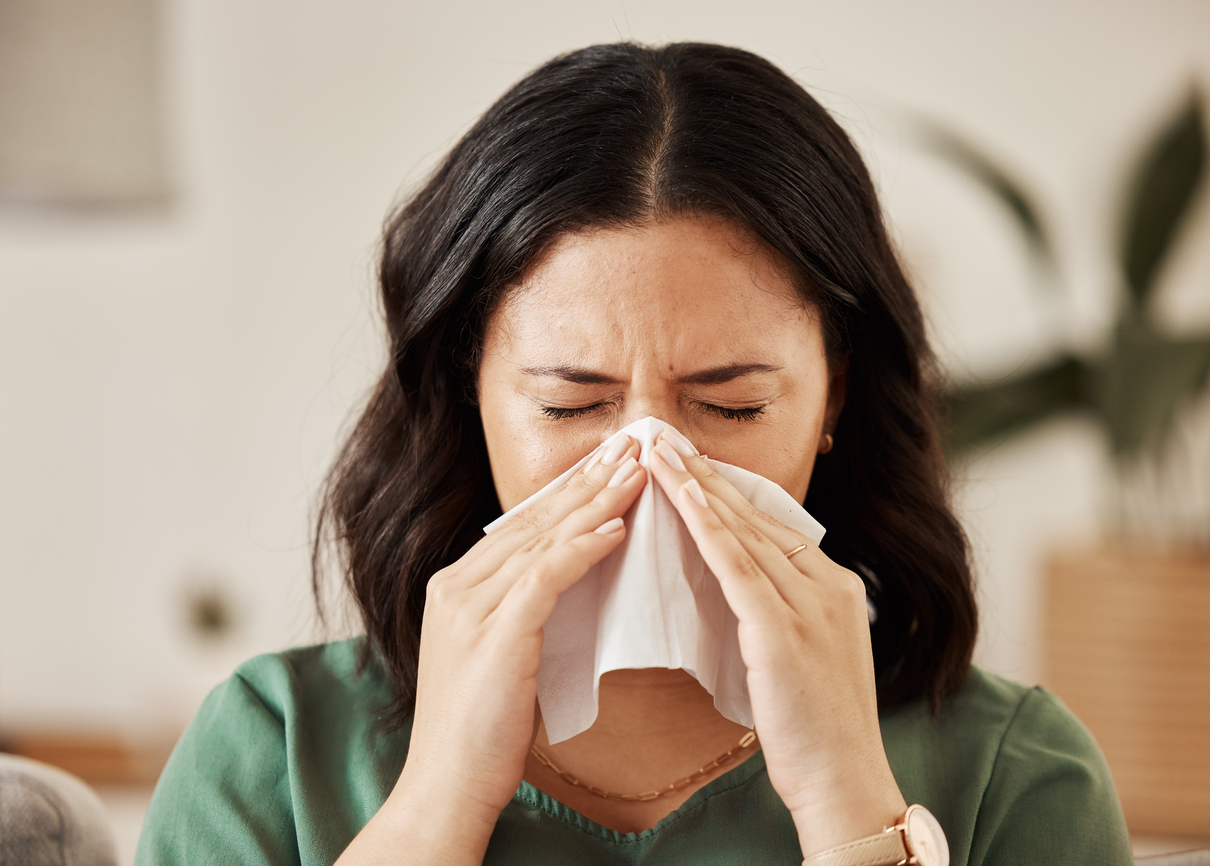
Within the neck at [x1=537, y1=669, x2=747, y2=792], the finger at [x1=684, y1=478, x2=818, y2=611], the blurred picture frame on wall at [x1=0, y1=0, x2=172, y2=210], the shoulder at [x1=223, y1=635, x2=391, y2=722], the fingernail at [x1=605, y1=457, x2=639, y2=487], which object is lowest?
the neck at [x1=537, y1=669, x2=747, y2=792]

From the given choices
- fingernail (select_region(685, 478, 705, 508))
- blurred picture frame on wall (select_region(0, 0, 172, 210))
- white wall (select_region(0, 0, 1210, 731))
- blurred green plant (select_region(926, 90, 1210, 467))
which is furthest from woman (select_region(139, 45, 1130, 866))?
blurred picture frame on wall (select_region(0, 0, 172, 210))

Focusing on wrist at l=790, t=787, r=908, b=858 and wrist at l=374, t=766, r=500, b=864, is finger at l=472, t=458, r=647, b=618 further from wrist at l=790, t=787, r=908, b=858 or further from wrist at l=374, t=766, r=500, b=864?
wrist at l=790, t=787, r=908, b=858

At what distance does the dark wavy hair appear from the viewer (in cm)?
97

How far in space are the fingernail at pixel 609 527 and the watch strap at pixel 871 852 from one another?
1.11 feet

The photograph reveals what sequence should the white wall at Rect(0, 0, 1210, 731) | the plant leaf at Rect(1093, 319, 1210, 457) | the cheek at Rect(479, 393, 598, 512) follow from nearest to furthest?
the cheek at Rect(479, 393, 598, 512) → the plant leaf at Rect(1093, 319, 1210, 457) → the white wall at Rect(0, 0, 1210, 731)

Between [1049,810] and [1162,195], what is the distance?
1.84m

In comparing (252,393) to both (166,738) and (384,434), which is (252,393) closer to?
(166,738)

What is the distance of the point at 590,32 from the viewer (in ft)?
9.56

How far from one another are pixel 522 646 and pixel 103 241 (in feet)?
9.28

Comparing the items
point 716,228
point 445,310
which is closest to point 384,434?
point 445,310

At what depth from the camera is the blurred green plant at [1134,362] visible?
230 centimetres

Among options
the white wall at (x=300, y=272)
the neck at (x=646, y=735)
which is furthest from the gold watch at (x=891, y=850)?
the white wall at (x=300, y=272)

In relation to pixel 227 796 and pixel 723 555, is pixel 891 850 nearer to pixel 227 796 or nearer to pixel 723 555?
pixel 723 555

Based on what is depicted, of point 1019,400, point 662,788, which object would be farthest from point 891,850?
point 1019,400
